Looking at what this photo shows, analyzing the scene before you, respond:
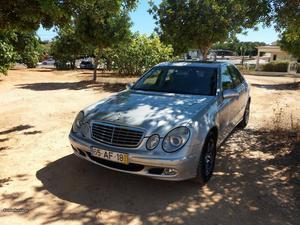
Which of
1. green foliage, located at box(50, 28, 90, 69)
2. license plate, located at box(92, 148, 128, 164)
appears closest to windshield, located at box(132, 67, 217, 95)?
license plate, located at box(92, 148, 128, 164)

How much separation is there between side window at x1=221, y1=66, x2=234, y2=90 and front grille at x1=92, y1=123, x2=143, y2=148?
2278mm

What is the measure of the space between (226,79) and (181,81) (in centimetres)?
95

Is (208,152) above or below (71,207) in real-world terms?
above

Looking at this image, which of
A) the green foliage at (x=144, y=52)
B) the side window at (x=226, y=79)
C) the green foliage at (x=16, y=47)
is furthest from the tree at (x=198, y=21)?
the side window at (x=226, y=79)

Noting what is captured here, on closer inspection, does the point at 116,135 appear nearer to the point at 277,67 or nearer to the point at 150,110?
the point at 150,110

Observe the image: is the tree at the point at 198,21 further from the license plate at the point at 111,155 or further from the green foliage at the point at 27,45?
the license plate at the point at 111,155

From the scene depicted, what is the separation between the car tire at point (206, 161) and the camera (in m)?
4.44

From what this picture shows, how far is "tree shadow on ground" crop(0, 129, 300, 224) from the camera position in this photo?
12.5 feet

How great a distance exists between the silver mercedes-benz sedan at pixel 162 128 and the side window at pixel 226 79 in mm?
106

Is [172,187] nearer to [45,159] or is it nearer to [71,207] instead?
[71,207]

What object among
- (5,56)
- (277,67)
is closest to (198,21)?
(5,56)

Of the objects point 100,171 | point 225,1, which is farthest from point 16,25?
point 225,1

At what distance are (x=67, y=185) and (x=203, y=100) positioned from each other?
233 centimetres

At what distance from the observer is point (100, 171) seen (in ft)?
16.3
